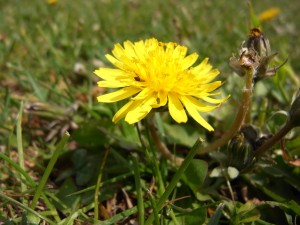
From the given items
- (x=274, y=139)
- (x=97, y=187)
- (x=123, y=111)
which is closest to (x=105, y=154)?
(x=97, y=187)

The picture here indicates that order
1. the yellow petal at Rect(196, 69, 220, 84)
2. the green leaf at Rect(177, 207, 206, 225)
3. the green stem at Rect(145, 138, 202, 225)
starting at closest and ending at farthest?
the green stem at Rect(145, 138, 202, 225) → the green leaf at Rect(177, 207, 206, 225) → the yellow petal at Rect(196, 69, 220, 84)

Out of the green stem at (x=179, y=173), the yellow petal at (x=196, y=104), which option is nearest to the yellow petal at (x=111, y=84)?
the yellow petal at (x=196, y=104)

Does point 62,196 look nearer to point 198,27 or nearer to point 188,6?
point 198,27

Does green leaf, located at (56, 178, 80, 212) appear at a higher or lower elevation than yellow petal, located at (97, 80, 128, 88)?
lower

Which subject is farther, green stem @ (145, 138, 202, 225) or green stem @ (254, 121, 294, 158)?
green stem @ (254, 121, 294, 158)

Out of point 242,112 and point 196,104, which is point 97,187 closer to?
point 196,104

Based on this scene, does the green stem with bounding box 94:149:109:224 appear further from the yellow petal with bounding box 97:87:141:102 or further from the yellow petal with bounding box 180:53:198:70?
the yellow petal with bounding box 180:53:198:70

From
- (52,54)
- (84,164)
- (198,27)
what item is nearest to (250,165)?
(84,164)

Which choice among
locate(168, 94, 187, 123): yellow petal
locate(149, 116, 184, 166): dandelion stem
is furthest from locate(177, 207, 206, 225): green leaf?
locate(168, 94, 187, 123): yellow petal
